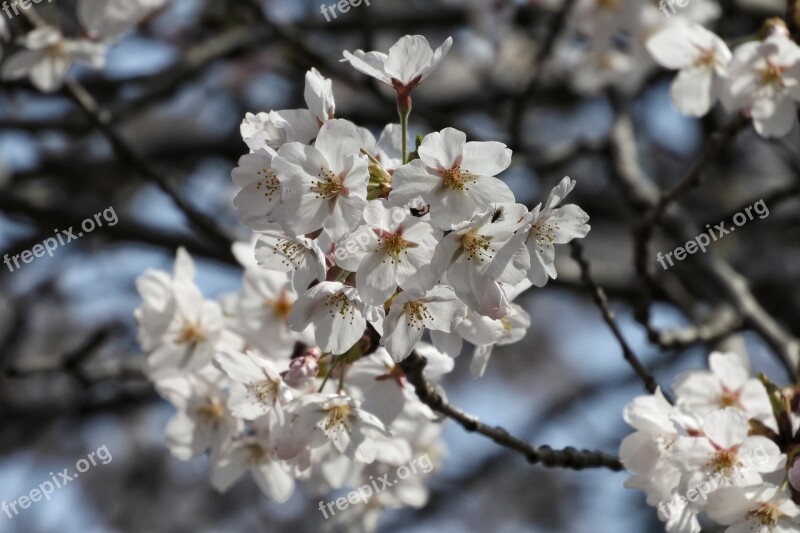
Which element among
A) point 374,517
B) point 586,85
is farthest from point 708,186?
point 374,517

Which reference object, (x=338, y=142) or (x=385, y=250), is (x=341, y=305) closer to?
(x=385, y=250)

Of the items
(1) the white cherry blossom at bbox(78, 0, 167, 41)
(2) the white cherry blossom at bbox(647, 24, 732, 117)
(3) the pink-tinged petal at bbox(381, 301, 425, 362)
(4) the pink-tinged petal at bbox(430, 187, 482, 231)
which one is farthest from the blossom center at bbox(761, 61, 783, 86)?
(1) the white cherry blossom at bbox(78, 0, 167, 41)

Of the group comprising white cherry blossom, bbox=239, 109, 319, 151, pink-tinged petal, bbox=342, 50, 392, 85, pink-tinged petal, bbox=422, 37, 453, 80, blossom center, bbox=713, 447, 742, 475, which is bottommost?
blossom center, bbox=713, 447, 742, 475

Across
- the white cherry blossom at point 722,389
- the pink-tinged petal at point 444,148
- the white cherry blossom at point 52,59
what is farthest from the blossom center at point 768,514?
the white cherry blossom at point 52,59

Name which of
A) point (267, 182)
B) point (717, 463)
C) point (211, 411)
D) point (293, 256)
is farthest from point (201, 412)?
point (717, 463)

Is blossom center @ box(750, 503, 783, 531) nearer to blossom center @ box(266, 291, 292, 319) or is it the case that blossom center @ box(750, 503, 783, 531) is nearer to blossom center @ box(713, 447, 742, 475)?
blossom center @ box(713, 447, 742, 475)

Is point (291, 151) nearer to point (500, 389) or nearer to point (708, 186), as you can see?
point (708, 186)

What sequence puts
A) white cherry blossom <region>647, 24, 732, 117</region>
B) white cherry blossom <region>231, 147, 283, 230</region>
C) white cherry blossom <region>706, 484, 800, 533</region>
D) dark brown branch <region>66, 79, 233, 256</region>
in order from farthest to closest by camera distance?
dark brown branch <region>66, 79, 233, 256</region>
white cherry blossom <region>647, 24, 732, 117</region>
white cherry blossom <region>706, 484, 800, 533</region>
white cherry blossom <region>231, 147, 283, 230</region>
